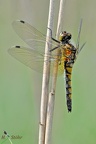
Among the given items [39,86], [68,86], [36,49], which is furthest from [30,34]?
[39,86]

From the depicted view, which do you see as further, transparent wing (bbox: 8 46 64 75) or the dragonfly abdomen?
the dragonfly abdomen

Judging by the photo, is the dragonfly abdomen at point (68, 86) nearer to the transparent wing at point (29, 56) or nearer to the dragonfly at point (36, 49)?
the dragonfly at point (36, 49)

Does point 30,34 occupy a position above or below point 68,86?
above

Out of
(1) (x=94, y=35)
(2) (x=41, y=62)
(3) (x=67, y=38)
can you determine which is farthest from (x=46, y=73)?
(1) (x=94, y=35)

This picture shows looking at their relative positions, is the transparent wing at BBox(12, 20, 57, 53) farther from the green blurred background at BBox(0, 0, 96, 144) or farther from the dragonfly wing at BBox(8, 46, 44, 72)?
the green blurred background at BBox(0, 0, 96, 144)

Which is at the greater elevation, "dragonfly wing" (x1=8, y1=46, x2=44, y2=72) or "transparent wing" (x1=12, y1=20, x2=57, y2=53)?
"transparent wing" (x1=12, y1=20, x2=57, y2=53)

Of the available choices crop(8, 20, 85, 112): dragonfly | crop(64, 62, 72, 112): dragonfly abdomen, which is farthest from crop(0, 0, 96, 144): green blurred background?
crop(8, 20, 85, 112): dragonfly

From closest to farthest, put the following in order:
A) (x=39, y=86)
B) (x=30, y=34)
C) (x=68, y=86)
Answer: (x=30, y=34) < (x=68, y=86) < (x=39, y=86)

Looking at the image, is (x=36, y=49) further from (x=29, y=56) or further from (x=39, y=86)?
(x=39, y=86)

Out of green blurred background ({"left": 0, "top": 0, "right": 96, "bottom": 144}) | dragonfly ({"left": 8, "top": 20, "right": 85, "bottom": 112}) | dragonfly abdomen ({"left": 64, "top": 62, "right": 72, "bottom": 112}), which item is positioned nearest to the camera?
dragonfly ({"left": 8, "top": 20, "right": 85, "bottom": 112})
